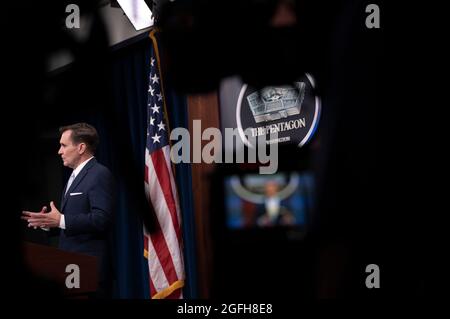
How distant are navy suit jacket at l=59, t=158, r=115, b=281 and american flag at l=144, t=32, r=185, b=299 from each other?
607mm

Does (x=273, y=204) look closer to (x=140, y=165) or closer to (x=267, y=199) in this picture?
(x=267, y=199)

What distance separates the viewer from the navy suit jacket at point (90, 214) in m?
2.66

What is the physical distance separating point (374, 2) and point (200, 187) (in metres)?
2.47

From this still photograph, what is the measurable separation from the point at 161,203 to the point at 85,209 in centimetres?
88

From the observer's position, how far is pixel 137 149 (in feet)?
14.1

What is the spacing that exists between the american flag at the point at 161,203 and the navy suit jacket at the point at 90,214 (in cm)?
61

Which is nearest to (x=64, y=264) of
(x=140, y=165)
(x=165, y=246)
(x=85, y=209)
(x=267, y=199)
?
(x=267, y=199)

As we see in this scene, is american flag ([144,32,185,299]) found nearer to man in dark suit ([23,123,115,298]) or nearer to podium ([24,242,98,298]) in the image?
man in dark suit ([23,123,115,298])

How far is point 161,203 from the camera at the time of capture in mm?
3631

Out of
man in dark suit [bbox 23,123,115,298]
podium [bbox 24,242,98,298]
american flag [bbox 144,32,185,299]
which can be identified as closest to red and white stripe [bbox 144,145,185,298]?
american flag [bbox 144,32,185,299]

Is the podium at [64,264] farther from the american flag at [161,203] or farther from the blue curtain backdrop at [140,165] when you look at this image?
the blue curtain backdrop at [140,165]

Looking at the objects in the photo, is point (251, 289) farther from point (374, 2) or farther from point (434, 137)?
point (374, 2)

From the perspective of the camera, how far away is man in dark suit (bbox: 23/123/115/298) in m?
2.64

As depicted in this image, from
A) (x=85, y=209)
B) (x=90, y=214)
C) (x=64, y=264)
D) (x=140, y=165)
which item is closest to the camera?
(x=64, y=264)
